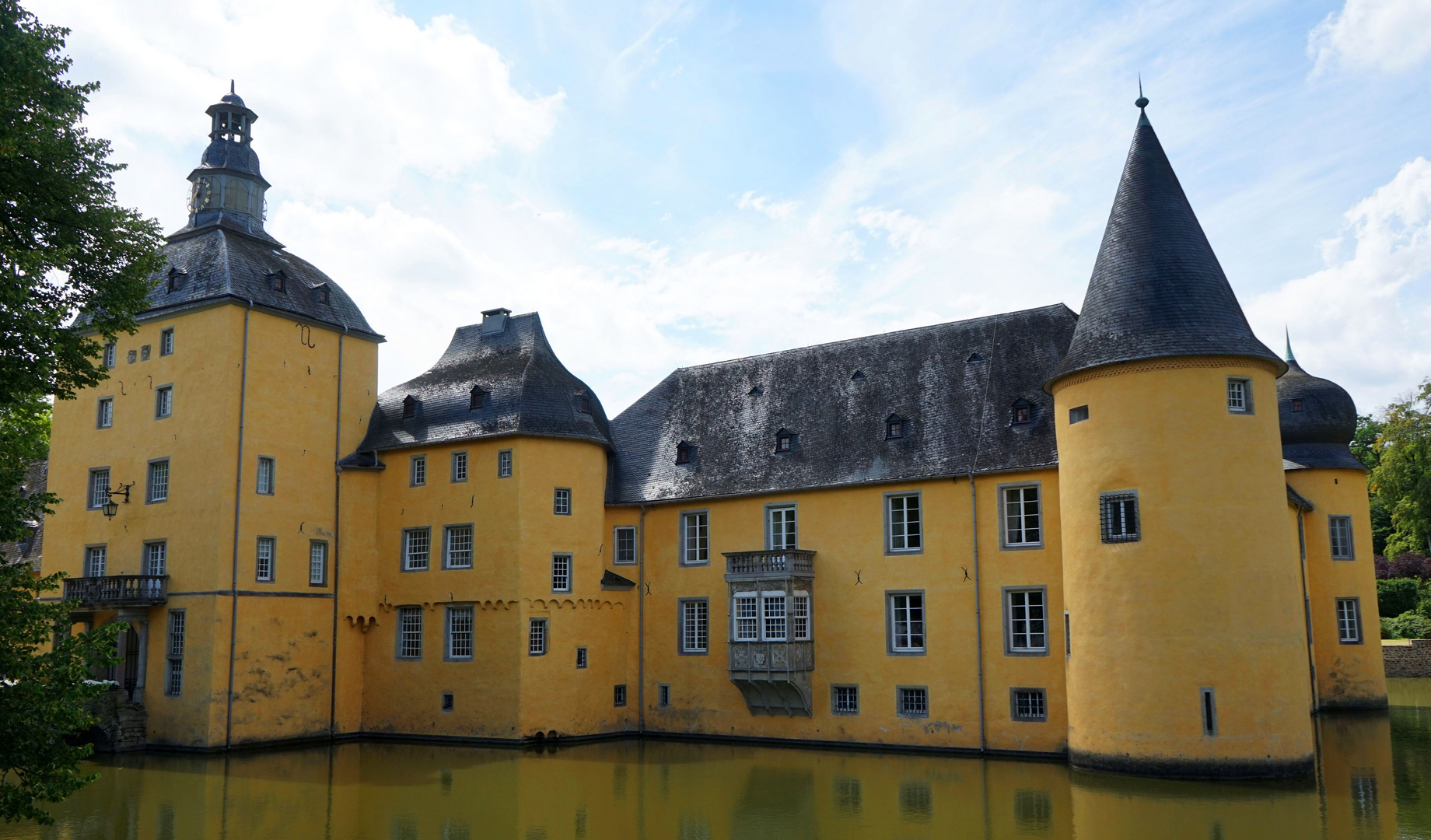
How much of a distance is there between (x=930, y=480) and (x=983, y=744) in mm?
6344

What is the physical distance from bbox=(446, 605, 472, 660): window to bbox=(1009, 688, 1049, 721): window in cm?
1438

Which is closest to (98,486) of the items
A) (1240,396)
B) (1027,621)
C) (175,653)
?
(175,653)

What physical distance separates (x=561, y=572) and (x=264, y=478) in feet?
28.0

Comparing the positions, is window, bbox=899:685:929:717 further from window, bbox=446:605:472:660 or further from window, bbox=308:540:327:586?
window, bbox=308:540:327:586

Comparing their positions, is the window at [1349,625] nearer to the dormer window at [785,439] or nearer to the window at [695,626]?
the dormer window at [785,439]

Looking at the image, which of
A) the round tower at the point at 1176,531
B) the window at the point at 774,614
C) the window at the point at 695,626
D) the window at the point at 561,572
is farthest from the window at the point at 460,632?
the round tower at the point at 1176,531

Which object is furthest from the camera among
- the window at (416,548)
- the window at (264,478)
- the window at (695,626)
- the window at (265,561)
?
the window at (416,548)

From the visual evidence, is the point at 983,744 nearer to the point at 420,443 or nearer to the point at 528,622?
the point at 528,622

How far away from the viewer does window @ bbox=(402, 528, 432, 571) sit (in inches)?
1277

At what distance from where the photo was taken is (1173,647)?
73.7 feet

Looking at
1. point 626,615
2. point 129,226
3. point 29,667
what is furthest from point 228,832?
point 626,615

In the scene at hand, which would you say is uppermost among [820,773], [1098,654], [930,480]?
[930,480]

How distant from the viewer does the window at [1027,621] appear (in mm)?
26156

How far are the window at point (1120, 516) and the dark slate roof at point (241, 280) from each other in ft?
72.4
